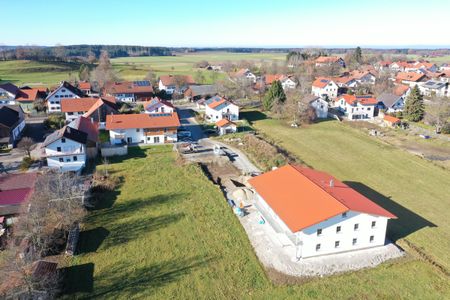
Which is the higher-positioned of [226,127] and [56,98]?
[56,98]

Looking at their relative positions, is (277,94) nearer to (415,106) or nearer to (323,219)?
(415,106)

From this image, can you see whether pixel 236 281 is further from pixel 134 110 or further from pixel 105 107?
pixel 134 110

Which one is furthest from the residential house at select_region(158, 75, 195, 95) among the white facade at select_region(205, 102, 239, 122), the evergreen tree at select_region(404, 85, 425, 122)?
the evergreen tree at select_region(404, 85, 425, 122)

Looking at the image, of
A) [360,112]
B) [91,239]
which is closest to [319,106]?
[360,112]

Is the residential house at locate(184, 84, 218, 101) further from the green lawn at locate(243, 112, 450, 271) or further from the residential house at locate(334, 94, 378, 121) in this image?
the residential house at locate(334, 94, 378, 121)

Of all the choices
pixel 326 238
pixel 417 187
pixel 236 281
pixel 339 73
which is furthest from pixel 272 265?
pixel 339 73
